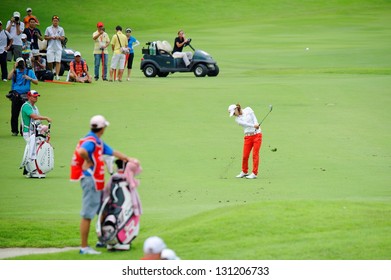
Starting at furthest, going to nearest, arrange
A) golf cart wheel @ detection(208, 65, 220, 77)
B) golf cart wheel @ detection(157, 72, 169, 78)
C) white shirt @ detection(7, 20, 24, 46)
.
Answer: golf cart wheel @ detection(157, 72, 169, 78) → golf cart wheel @ detection(208, 65, 220, 77) → white shirt @ detection(7, 20, 24, 46)

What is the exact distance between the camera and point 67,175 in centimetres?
2248

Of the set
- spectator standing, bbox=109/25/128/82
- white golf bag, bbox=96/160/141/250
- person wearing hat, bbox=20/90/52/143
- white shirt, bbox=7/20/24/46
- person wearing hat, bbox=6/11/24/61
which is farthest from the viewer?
spectator standing, bbox=109/25/128/82

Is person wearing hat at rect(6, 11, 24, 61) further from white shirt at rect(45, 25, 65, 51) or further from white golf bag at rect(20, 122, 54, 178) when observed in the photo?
white golf bag at rect(20, 122, 54, 178)

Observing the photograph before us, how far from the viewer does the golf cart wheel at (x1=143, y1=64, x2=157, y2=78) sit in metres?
42.5

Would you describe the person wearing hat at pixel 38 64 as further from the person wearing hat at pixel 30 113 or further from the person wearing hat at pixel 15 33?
the person wearing hat at pixel 30 113

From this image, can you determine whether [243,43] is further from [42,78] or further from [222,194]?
[222,194]

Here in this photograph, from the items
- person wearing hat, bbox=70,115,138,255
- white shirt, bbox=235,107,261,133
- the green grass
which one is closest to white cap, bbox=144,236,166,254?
the green grass

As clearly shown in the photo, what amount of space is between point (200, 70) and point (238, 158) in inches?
714

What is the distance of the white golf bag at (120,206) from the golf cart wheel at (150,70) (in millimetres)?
28996

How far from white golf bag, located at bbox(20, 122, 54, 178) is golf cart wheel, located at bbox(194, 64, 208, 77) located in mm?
20203

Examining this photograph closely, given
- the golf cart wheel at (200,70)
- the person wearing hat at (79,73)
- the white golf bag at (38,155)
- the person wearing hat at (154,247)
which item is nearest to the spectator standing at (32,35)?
the person wearing hat at (79,73)

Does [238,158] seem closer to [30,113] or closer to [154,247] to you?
[30,113]

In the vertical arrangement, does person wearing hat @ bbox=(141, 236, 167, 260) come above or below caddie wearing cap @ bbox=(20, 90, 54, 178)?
below

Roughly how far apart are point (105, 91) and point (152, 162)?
1243 centimetres
